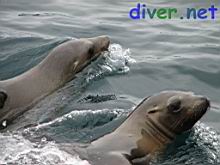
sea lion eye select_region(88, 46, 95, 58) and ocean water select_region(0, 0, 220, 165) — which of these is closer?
ocean water select_region(0, 0, 220, 165)

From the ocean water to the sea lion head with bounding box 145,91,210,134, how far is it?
1.00ft

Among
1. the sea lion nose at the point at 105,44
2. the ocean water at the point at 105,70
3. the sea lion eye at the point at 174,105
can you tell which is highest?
the sea lion nose at the point at 105,44

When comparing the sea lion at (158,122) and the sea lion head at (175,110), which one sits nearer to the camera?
the sea lion at (158,122)

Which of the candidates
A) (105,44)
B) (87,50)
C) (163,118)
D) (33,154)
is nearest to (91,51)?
(87,50)

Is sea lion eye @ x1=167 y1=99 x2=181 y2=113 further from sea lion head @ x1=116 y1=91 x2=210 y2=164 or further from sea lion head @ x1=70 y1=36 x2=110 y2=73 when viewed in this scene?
sea lion head @ x1=70 y1=36 x2=110 y2=73

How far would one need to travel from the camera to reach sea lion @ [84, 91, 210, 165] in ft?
27.7

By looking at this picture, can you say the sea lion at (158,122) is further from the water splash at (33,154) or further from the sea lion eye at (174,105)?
the water splash at (33,154)

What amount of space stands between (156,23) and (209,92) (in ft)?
18.0

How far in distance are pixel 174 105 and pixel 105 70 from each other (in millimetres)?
3478

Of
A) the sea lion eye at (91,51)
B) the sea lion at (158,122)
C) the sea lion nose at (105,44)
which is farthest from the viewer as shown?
the sea lion nose at (105,44)

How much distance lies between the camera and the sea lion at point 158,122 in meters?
8.45

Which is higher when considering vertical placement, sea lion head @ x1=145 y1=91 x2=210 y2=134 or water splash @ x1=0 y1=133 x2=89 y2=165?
sea lion head @ x1=145 y1=91 x2=210 y2=134

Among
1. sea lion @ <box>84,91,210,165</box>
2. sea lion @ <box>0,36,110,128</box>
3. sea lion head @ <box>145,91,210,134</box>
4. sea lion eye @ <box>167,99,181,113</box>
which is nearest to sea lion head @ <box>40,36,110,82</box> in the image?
sea lion @ <box>0,36,110,128</box>

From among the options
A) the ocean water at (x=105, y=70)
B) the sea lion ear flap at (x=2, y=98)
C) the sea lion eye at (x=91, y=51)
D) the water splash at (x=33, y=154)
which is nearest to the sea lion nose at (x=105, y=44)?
the ocean water at (x=105, y=70)
